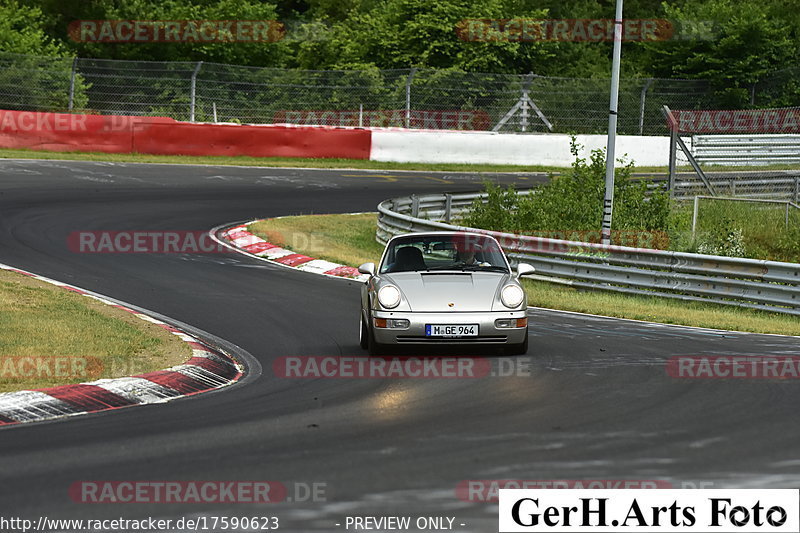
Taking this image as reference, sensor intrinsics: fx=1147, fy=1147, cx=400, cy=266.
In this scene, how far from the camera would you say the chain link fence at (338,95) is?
3300 cm

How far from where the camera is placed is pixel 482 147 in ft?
122

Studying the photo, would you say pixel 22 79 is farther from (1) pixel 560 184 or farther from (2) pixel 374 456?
(2) pixel 374 456

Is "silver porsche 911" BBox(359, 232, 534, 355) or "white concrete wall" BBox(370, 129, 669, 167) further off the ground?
"white concrete wall" BBox(370, 129, 669, 167)

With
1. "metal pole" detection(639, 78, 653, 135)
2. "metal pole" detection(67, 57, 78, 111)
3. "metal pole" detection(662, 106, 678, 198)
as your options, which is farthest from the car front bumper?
"metal pole" detection(639, 78, 653, 135)

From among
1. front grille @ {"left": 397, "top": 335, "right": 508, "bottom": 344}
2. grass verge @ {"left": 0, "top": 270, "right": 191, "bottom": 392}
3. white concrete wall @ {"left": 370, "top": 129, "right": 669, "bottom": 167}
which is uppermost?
white concrete wall @ {"left": 370, "top": 129, "right": 669, "bottom": 167}

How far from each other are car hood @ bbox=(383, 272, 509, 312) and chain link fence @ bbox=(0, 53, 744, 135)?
23171 mm

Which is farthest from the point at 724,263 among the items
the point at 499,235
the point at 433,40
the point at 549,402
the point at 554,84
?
the point at 433,40

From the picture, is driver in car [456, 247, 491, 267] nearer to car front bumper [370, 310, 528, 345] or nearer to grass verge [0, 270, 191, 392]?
Result: car front bumper [370, 310, 528, 345]

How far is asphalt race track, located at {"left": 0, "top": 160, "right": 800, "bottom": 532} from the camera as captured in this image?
6.43 metres

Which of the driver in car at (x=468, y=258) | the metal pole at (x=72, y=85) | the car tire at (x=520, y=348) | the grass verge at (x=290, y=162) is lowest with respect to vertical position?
the car tire at (x=520, y=348)

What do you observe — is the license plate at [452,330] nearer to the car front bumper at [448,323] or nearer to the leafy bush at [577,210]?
the car front bumper at [448,323]

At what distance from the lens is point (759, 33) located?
45.3m

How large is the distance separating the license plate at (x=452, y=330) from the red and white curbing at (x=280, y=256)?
699 centimetres

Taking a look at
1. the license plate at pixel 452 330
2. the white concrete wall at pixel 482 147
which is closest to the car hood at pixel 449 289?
the license plate at pixel 452 330
